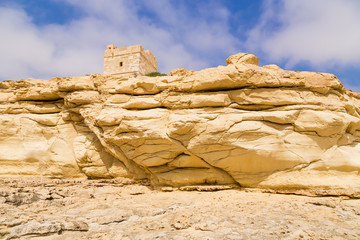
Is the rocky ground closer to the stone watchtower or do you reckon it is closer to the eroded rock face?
the eroded rock face

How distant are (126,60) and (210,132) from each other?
20.4 meters

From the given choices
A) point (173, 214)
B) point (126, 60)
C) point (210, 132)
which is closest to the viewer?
point (173, 214)

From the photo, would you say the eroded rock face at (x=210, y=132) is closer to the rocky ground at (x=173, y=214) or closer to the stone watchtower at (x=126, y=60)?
the rocky ground at (x=173, y=214)

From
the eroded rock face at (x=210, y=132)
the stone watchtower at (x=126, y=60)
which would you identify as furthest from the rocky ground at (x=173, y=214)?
the stone watchtower at (x=126, y=60)

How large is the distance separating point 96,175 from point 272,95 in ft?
18.1

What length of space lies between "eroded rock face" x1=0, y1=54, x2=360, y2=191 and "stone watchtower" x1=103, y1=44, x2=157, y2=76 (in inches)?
658

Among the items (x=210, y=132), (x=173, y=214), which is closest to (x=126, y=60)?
(x=210, y=132)

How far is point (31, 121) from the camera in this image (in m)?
7.28

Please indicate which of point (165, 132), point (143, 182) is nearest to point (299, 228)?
point (165, 132)

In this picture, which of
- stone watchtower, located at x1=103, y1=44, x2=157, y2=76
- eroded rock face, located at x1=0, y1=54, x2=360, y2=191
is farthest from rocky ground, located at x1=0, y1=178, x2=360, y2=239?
stone watchtower, located at x1=103, y1=44, x2=157, y2=76

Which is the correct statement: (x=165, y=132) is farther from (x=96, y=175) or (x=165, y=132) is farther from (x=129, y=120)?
(x=96, y=175)

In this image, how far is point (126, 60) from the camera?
23641mm

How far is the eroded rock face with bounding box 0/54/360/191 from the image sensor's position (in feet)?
17.6

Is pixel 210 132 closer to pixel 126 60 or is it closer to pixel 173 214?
pixel 173 214
